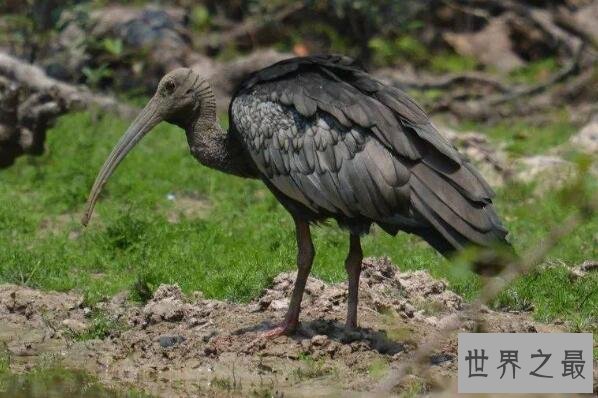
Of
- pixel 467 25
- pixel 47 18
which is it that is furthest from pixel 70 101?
pixel 467 25

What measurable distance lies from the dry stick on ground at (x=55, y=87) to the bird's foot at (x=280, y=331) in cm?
602

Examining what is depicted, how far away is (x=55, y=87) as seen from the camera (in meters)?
13.4

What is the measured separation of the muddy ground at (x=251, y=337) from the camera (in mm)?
7590

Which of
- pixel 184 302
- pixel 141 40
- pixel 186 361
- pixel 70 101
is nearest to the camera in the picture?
pixel 186 361

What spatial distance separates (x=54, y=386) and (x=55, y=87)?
246 inches

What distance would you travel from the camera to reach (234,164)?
832 centimetres

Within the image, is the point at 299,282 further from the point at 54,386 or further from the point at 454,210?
the point at 54,386

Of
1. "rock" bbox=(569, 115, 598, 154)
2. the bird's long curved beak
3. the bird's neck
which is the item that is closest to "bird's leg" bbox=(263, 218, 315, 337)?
the bird's neck

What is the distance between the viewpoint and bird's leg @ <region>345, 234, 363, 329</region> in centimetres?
812

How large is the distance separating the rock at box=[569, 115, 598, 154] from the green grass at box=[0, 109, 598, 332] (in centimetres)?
143

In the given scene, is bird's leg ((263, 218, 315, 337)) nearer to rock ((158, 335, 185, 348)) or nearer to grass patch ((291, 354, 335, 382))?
grass patch ((291, 354, 335, 382))

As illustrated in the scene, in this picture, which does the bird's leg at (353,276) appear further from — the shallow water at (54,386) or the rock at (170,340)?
the shallow water at (54,386)

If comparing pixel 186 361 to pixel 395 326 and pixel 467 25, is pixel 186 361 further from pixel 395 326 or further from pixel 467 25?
pixel 467 25

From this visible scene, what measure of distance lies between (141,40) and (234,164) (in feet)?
26.9
